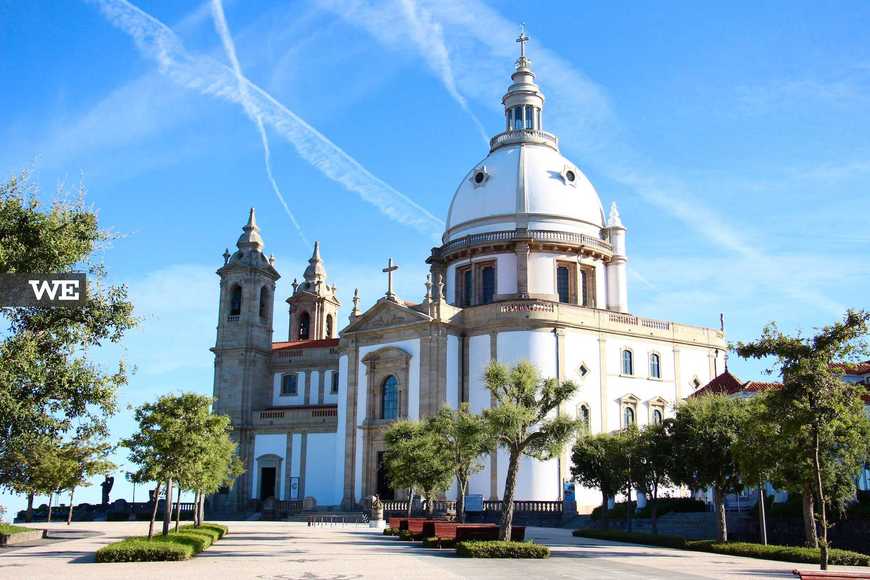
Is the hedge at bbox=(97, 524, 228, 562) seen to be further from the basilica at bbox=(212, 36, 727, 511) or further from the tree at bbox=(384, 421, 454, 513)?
the basilica at bbox=(212, 36, 727, 511)

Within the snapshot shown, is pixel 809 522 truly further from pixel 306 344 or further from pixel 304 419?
pixel 306 344

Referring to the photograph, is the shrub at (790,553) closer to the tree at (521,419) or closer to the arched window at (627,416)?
the tree at (521,419)

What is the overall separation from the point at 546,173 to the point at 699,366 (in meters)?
17.4

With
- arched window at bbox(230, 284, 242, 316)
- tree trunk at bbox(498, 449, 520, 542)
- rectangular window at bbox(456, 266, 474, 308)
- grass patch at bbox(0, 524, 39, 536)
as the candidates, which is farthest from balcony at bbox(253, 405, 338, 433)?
tree trunk at bbox(498, 449, 520, 542)

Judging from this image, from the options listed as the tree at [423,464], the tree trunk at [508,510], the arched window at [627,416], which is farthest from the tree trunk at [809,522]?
the arched window at [627,416]

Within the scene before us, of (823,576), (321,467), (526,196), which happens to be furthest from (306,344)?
(823,576)

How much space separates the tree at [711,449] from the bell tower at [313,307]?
50.8 m

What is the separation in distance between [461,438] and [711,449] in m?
9.64

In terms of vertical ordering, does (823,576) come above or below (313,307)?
below

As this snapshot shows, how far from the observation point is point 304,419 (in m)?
68.3

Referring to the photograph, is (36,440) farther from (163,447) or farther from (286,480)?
(286,480)

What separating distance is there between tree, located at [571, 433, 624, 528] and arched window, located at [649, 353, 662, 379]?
53.8 ft

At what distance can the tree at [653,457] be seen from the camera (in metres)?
38.1

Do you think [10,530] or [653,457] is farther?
[653,457]
